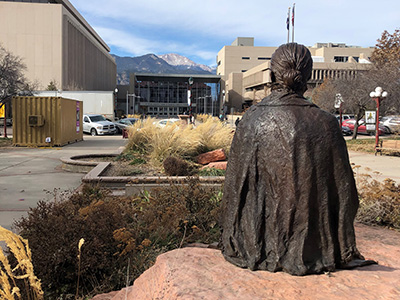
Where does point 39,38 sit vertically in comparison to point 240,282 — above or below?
above

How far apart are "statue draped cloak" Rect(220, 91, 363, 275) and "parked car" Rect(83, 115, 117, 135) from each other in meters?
25.6

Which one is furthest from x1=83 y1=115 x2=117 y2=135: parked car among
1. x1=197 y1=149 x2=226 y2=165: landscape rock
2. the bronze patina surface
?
the bronze patina surface

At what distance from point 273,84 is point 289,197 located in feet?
2.93

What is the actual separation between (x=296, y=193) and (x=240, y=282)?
0.73 meters

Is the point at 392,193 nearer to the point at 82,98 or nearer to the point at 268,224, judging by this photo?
the point at 268,224

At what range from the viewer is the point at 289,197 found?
2.60 m

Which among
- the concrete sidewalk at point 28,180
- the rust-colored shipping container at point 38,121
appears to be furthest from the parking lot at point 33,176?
the rust-colored shipping container at point 38,121

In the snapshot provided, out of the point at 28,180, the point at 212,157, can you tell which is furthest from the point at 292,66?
the point at 28,180

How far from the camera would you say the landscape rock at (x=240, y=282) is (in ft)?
7.61

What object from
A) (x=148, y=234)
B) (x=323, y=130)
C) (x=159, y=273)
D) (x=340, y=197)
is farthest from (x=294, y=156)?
(x=148, y=234)

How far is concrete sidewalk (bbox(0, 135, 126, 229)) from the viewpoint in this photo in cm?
674

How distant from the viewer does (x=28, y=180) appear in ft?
30.9

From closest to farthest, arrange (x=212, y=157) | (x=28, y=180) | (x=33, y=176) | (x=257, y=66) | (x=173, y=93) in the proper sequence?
(x=28, y=180) < (x=33, y=176) < (x=212, y=157) < (x=257, y=66) < (x=173, y=93)

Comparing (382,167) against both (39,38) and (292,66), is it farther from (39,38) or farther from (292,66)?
(39,38)
